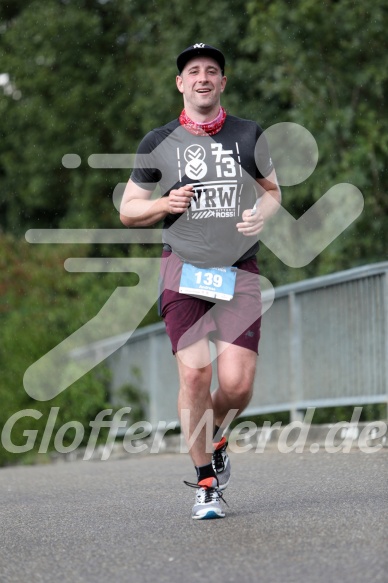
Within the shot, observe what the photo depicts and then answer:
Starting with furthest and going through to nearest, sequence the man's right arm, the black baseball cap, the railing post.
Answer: the railing post < the black baseball cap < the man's right arm

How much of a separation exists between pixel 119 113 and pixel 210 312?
2270cm

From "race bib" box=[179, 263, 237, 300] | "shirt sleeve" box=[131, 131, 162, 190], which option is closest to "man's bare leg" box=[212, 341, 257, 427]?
"race bib" box=[179, 263, 237, 300]

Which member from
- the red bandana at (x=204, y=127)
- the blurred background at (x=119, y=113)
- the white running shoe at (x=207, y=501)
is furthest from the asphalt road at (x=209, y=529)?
the blurred background at (x=119, y=113)

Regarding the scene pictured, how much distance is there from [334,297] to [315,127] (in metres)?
4.77

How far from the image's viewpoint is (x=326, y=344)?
1149cm

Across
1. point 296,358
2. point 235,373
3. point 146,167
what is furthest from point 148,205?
point 296,358

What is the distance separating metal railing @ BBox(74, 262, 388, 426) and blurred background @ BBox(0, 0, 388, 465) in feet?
2.54

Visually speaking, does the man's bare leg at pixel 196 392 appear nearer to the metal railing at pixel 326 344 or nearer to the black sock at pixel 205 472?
the black sock at pixel 205 472

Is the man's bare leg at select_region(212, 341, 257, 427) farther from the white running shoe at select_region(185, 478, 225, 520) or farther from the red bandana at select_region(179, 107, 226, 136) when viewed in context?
the red bandana at select_region(179, 107, 226, 136)

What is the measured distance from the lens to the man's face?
265 inches

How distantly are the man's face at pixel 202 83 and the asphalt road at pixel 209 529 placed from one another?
6.62 ft

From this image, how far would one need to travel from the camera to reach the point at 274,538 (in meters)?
5.63

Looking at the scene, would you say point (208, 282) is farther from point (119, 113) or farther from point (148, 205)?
point (119, 113)

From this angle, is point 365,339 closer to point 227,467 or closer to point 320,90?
point 227,467
